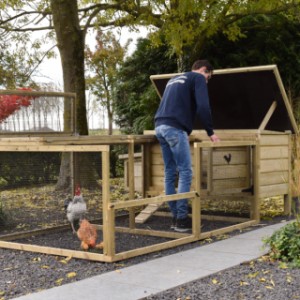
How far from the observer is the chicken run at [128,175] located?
5707mm

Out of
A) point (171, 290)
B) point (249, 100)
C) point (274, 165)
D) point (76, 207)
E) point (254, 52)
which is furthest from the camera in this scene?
point (254, 52)

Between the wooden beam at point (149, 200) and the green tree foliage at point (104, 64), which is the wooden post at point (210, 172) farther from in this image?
the green tree foliage at point (104, 64)

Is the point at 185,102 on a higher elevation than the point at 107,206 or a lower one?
higher

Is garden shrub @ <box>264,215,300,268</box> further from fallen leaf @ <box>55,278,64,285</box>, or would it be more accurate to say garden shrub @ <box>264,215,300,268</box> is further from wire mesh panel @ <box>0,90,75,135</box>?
wire mesh panel @ <box>0,90,75,135</box>

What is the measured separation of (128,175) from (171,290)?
3.35 metres

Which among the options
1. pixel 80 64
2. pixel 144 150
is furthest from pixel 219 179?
pixel 80 64

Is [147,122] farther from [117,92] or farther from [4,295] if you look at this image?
[4,295]

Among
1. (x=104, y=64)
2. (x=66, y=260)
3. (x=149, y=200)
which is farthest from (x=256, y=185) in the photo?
(x=104, y=64)

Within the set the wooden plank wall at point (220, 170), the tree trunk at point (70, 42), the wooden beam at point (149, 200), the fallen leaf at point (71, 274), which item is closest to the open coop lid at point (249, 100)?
the wooden plank wall at point (220, 170)

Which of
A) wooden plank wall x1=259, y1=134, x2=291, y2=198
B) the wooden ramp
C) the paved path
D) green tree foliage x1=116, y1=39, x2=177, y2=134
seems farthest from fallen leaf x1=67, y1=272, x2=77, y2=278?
green tree foliage x1=116, y1=39, x2=177, y2=134

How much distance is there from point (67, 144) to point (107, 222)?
1.05m

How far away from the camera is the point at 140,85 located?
13.7 meters

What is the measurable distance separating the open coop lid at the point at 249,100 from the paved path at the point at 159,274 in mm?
2248

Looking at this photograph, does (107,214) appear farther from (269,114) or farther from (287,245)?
(269,114)
